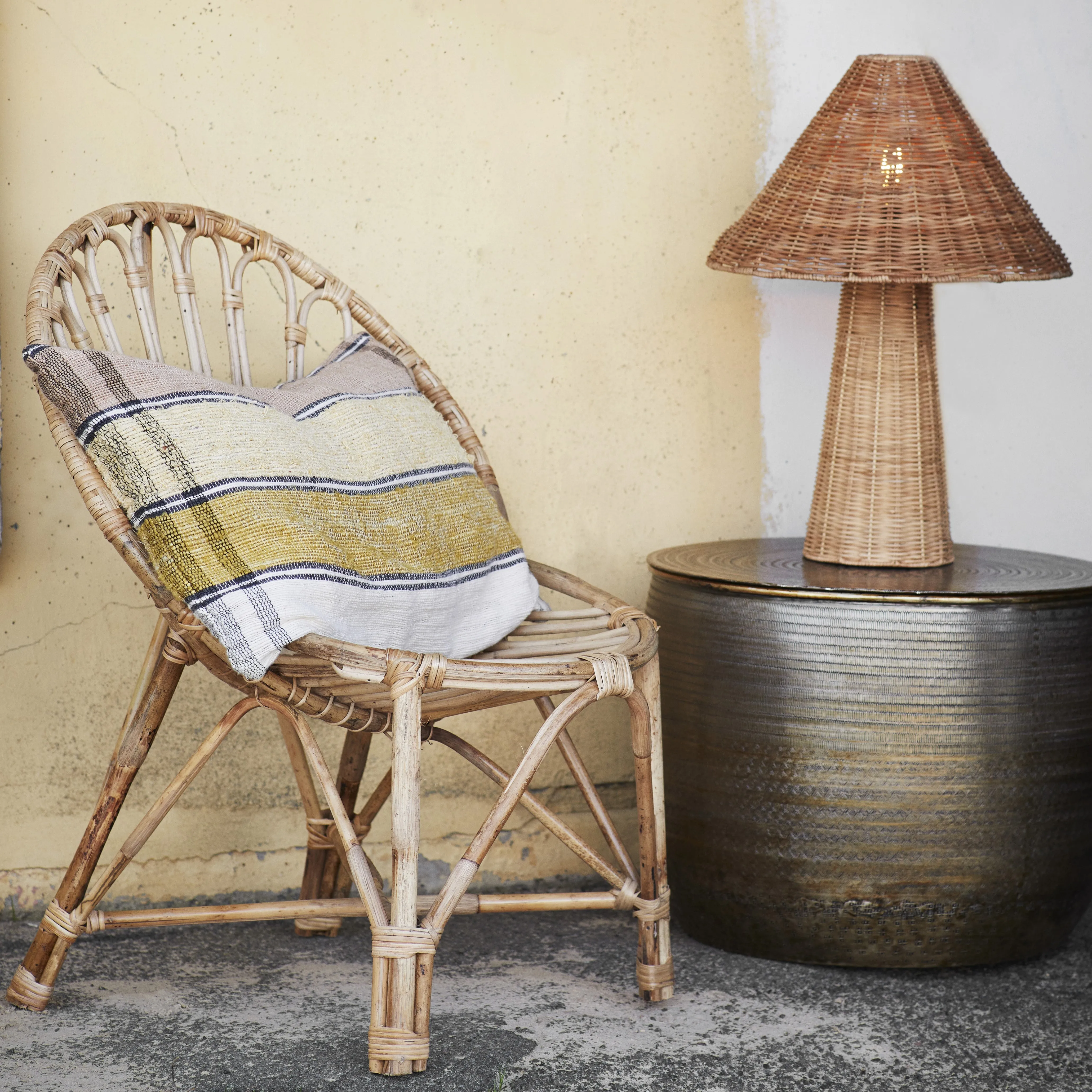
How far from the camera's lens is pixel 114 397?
1.45 metres

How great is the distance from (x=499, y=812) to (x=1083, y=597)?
879mm

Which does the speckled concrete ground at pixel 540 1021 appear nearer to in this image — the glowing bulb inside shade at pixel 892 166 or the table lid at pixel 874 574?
the table lid at pixel 874 574

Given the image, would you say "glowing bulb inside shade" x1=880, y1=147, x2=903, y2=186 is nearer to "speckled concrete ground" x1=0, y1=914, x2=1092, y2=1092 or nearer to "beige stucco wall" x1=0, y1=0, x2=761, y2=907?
"beige stucco wall" x1=0, y1=0, x2=761, y2=907

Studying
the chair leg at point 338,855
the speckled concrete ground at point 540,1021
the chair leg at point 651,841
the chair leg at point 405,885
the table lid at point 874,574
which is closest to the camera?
the chair leg at point 405,885

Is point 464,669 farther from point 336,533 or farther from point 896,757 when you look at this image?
point 896,757

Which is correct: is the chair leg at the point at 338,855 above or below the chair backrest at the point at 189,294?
below

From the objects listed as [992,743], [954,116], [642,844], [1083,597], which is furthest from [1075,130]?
[642,844]

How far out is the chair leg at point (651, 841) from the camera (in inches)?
63.5

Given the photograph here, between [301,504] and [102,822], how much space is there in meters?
0.51

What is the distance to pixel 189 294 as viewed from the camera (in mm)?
1757

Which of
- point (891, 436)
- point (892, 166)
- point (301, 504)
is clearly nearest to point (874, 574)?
point (891, 436)

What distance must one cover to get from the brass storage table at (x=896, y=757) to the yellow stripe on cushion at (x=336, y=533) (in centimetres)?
35

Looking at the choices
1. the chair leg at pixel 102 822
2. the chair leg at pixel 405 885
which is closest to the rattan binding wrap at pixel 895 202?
the chair leg at pixel 405 885

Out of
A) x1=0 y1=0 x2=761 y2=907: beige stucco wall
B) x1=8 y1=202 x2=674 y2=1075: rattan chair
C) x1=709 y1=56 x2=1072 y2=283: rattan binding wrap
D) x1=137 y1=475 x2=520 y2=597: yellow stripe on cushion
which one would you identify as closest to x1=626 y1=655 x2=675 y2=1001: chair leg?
x1=8 y1=202 x2=674 y2=1075: rattan chair
